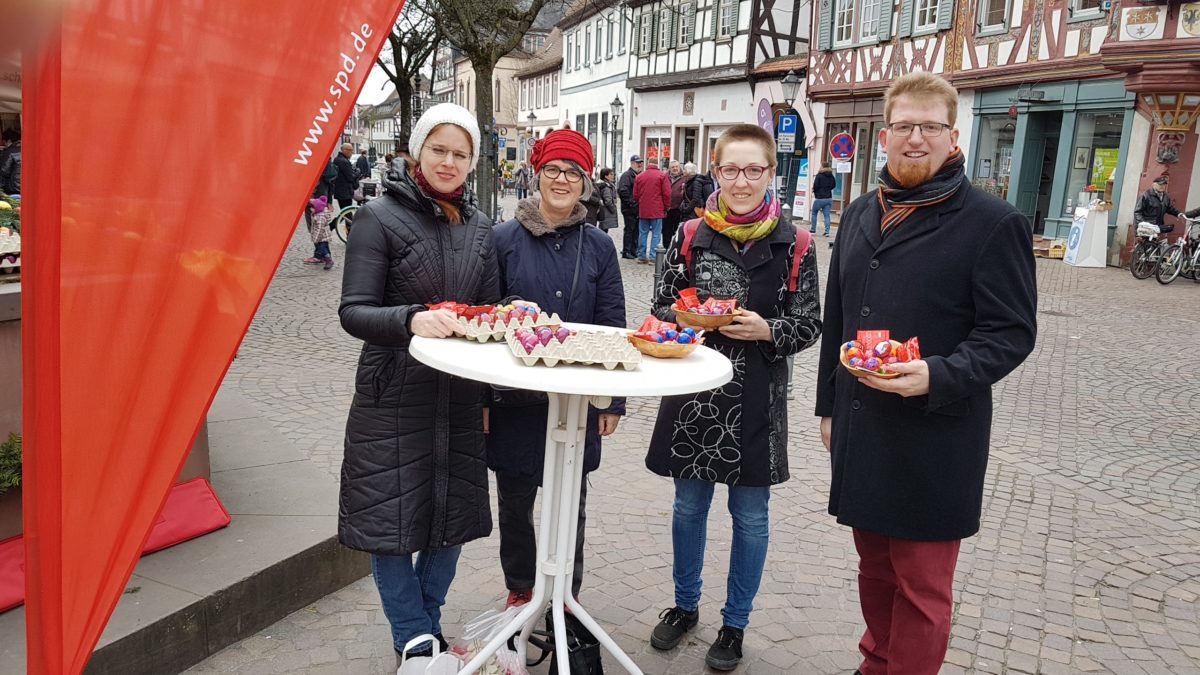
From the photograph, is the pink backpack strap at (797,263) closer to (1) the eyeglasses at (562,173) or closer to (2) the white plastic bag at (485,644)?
(1) the eyeglasses at (562,173)

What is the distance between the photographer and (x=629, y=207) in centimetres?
1409

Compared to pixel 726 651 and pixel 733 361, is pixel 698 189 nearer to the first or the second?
pixel 733 361

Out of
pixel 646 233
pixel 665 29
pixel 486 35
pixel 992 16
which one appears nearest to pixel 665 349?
pixel 646 233

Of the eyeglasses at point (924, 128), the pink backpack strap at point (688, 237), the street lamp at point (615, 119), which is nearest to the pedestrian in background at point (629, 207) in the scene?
the pink backpack strap at point (688, 237)

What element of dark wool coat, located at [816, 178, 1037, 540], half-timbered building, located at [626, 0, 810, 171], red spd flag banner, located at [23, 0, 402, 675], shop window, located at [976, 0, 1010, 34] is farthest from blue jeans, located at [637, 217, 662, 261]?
red spd flag banner, located at [23, 0, 402, 675]

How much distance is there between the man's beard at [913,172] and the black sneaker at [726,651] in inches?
65.3

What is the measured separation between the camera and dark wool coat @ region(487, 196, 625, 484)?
9.41ft

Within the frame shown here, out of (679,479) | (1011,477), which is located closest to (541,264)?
(679,479)

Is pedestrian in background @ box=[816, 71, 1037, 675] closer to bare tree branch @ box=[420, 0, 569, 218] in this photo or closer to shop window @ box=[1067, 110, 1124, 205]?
bare tree branch @ box=[420, 0, 569, 218]

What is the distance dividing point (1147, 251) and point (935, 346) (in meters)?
14.3

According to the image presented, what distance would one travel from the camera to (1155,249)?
13.9m

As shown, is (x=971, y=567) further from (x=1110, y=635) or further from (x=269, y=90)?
(x=269, y=90)

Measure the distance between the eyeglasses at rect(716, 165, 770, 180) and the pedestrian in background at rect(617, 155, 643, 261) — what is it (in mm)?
11026

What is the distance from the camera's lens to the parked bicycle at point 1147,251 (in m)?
13.8
